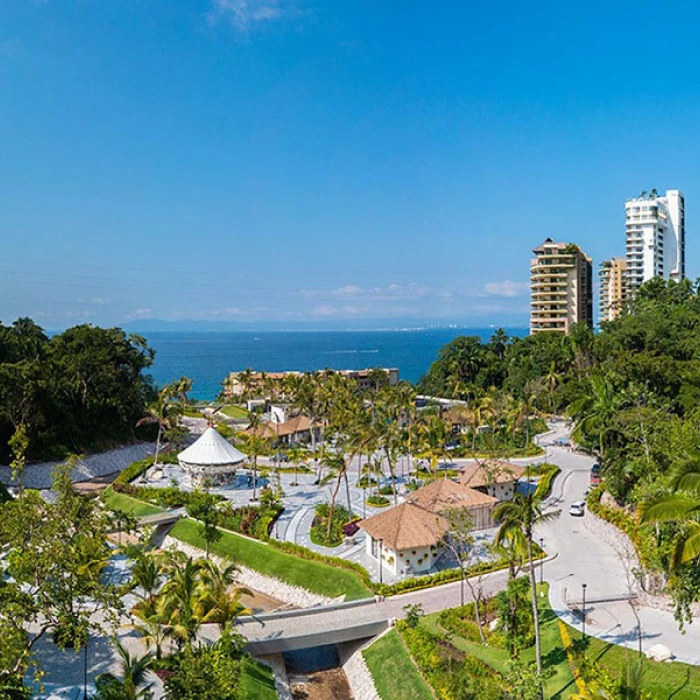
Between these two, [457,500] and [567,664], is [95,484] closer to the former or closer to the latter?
[457,500]

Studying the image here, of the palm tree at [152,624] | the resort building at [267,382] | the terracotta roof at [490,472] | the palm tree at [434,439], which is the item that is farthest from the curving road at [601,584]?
the resort building at [267,382]

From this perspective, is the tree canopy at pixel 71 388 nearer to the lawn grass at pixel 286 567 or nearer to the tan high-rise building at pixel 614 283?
the lawn grass at pixel 286 567

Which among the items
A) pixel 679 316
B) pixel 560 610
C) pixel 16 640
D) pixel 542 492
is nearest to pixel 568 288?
pixel 679 316

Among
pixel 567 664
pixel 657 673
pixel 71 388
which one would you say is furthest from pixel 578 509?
pixel 71 388

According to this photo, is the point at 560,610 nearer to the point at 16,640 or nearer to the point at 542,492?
the point at 542,492

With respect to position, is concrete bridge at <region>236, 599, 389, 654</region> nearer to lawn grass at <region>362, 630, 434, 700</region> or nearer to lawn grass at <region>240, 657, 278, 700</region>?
lawn grass at <region>240, 657, 278, 700</region>

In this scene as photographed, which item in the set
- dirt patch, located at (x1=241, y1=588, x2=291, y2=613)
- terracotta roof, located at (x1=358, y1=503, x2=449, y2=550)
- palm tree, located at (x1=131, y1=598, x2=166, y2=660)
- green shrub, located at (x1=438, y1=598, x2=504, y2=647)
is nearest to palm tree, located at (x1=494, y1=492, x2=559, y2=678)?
green shrub, located at (x1=438, y1=598, x2=504, y2=647)
